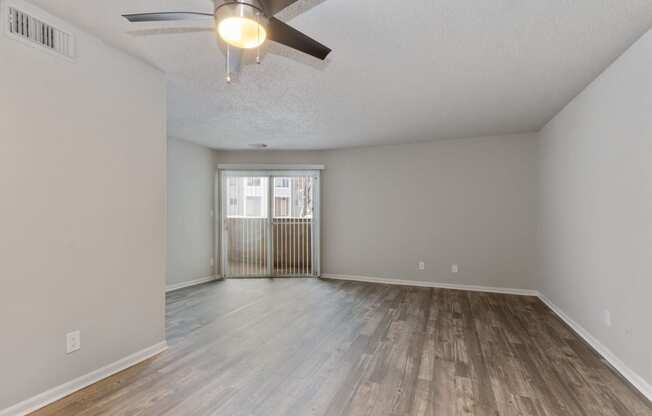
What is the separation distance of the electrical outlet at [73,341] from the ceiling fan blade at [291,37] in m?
2.28

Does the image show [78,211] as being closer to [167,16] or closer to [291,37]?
[167,16]

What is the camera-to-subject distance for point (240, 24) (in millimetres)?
1609

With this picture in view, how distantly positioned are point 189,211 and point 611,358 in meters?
5.68

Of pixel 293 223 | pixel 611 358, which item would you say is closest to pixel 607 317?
pixel 611 358

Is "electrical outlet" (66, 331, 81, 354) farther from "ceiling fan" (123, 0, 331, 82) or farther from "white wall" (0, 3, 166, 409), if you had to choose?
"ceiling fan" (123, 0, 331, 82)

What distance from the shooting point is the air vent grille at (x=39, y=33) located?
1.98 metres

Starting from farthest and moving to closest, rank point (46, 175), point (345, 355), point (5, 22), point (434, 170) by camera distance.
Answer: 1. point (434, 170)
2. point (345, 355)
3. point (46, 175)
4. point (5, 22)

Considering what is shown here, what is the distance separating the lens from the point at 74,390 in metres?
2.27

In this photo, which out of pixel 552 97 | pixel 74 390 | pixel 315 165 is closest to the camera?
pixel 74 390

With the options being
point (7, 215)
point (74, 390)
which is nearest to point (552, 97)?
point (7, 215)

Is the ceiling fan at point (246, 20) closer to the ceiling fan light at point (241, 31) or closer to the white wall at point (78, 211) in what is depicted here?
the ceiling fan light at point (241, 31)

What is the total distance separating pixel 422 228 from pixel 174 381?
14.3 ft

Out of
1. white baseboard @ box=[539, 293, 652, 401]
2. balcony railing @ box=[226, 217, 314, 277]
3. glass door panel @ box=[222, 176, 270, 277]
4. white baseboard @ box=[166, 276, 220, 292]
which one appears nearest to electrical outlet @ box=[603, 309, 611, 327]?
white baseboard @ box=[539, 293, 652, 401]

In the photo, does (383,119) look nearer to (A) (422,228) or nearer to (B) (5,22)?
(A) (422,228)
